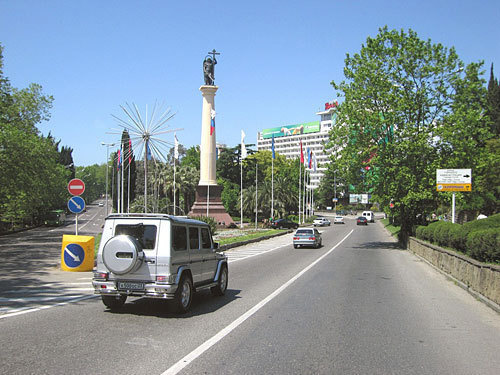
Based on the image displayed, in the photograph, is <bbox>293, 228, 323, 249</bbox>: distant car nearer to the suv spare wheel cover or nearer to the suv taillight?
the suv taillight

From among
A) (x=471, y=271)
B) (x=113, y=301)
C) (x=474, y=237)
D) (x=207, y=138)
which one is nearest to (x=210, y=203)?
(x=207, y=138)

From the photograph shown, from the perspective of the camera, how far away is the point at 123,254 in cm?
891

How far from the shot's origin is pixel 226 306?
10430 mm

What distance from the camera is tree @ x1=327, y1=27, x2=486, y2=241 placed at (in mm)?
31781

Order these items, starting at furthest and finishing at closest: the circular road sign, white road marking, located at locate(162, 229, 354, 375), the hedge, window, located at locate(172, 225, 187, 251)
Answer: the circular road sign
the hedge
window, located at locate(172, 225, 187, 251)
white road marking, located at locate(162, 229, 354, 375)

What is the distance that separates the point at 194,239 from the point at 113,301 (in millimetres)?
2083

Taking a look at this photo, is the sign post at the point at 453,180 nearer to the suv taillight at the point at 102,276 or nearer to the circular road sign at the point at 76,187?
the circular road sign at the point at 76,187

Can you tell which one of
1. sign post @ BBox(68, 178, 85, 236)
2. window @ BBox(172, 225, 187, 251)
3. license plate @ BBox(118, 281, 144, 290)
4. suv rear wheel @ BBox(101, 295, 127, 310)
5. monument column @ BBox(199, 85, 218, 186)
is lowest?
suv rear wheel @ BBox(101, 295, 127, 310)

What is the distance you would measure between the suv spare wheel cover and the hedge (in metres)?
9.63

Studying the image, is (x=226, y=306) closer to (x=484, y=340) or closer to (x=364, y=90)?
(x=484, y=340)

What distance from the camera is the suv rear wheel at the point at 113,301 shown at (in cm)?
949

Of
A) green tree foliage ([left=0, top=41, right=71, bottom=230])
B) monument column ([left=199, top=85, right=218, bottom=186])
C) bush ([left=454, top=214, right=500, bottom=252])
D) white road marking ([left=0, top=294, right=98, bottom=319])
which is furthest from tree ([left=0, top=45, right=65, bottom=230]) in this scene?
bush ([left=454, top=214, right=500, bottom=252])

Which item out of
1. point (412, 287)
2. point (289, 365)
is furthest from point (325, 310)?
point (412, 287)

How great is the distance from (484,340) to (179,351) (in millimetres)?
5118
